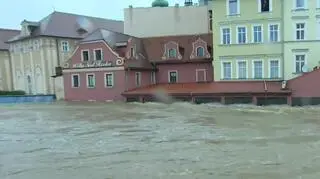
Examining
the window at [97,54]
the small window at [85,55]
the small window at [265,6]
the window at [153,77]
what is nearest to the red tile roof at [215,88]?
the window at [153,77]

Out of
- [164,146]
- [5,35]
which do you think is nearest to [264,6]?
[164,146]

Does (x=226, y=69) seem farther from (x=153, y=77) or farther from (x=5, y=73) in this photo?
(x=5, y=73)

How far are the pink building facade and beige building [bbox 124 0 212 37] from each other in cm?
420

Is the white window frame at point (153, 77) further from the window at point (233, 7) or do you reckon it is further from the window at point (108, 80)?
the window at point (233, 7)

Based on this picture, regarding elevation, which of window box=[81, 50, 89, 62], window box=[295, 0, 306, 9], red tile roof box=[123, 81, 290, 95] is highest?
window box=[295, 0, 306, 9]

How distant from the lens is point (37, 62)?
5953 centimetres

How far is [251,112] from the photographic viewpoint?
32781 millimetres

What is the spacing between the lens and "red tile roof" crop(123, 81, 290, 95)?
127 feet

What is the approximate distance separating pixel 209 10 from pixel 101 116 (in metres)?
25.8

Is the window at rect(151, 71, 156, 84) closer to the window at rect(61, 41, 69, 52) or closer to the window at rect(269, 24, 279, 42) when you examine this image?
the window at rect(269, 24, 279, 42)

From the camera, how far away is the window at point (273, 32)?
136ft

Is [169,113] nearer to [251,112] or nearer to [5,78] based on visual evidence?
[251,112]

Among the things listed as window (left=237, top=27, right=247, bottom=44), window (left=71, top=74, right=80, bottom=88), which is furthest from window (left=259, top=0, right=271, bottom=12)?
window (left=71, top=74, right=80, bottom=88)

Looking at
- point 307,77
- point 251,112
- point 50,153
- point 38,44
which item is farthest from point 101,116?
point 38,44
